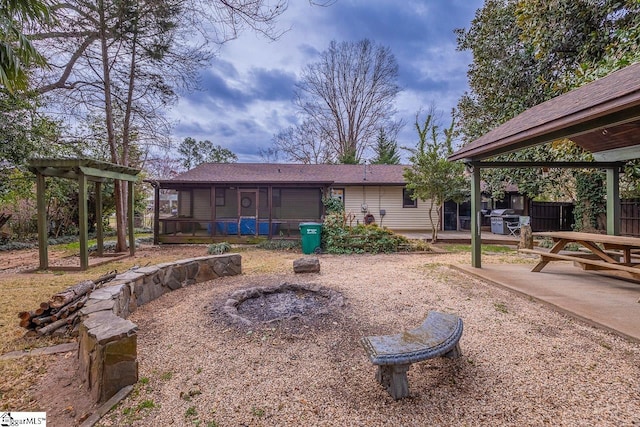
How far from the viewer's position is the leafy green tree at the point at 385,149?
71.2 feet

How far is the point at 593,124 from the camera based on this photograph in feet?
10.5

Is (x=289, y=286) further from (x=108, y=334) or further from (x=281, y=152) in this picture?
(x=281, y=152)

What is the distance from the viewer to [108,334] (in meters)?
1.99

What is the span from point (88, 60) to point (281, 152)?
52.9 feet

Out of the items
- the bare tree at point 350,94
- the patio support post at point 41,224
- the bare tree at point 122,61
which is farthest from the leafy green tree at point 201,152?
the patio support post at point 41,224

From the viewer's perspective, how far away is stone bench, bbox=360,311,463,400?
1806 mm

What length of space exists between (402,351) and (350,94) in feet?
70.1

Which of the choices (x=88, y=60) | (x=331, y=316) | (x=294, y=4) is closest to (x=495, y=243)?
(x=331, y=316)

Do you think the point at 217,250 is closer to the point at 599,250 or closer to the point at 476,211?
the point at 476,211

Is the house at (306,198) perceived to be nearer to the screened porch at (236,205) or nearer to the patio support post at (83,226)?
the screened porch at (236,205)

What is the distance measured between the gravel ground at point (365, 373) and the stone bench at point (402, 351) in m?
0.09

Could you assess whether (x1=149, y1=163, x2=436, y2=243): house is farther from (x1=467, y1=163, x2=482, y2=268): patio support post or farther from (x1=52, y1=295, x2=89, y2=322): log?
(x1=52, y1=295, x2=89, y2=322): log

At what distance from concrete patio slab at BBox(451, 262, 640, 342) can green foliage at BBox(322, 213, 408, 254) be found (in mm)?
2929

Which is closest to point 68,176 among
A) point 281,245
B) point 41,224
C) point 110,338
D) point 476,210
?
point 41,224
